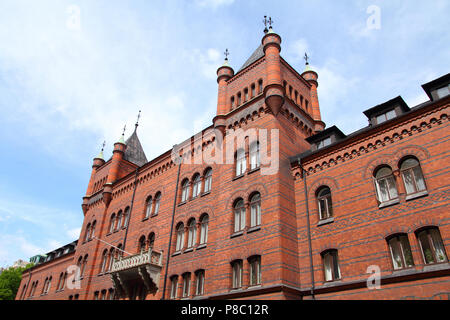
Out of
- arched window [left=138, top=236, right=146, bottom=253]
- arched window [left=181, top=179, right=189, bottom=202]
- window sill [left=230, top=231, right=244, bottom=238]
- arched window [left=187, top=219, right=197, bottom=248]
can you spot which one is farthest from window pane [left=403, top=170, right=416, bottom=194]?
arched window [left=138, top=236, right=146, bottom=253]

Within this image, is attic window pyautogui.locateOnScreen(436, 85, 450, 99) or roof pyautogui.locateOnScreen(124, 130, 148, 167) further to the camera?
roof pyautogui.locateOnScreen(124, 130, 148, 167)

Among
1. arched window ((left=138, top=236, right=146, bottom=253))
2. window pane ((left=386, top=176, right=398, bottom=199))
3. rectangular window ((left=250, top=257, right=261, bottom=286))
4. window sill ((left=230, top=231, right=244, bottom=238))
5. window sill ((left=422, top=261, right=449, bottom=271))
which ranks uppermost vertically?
arched window ((left=138, top=236, right=146, bottom=253))

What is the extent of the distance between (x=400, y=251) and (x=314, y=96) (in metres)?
15.9

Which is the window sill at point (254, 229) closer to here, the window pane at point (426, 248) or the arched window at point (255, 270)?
the arched window at point (255, 270)

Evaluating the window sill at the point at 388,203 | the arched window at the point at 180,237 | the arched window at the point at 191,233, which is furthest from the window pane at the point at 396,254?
the arched window at the point at 180,237

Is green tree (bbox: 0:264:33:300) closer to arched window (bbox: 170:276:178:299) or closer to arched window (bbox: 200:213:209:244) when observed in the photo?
arched window (bbox: 170:276:178:299)

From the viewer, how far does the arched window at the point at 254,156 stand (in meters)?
21.7

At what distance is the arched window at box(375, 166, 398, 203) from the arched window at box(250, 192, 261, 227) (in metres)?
6.42

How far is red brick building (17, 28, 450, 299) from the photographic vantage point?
50.1 feet

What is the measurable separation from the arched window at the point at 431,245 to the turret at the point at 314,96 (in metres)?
12.7

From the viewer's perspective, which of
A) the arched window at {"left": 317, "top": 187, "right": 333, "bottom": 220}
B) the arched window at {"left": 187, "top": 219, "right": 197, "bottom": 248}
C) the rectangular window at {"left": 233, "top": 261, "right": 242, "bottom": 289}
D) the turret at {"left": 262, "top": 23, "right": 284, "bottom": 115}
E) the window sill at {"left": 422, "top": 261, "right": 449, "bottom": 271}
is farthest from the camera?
the arched window at {"left": 187, "top": 219, "right": 197, "bottom": 248}
